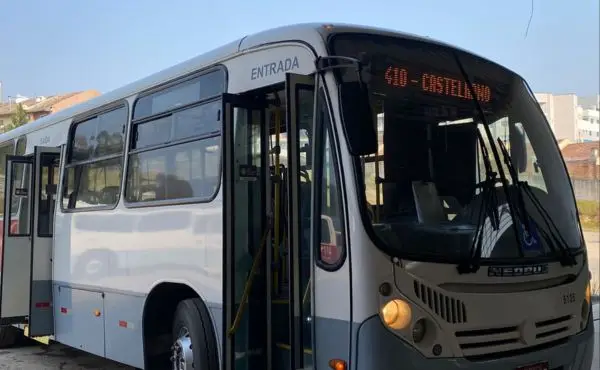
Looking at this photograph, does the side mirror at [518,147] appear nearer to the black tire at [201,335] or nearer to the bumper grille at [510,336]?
the bumper grille at [510,336]

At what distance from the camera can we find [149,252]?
5.32 m

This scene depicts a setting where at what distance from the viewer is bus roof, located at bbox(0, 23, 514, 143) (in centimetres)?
406

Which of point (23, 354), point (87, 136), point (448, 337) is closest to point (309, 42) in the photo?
point (448, 337)

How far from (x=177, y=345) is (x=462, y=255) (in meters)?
2.48

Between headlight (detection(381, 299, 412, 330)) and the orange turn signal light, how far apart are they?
14.0 inches

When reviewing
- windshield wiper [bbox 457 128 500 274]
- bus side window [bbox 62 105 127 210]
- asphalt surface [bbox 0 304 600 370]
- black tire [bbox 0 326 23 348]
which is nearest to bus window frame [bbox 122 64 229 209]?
bus side window [bbox 62 105 127 210]

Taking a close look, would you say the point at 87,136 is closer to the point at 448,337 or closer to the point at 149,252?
the point at 149,252

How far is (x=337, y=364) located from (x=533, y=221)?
1601 millimetres

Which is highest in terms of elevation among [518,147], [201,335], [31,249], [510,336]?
[518,147]

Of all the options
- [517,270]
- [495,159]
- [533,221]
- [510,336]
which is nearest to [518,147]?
[495,159]

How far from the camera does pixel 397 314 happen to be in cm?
354

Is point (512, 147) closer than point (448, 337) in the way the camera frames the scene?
No

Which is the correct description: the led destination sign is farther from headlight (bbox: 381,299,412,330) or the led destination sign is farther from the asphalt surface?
the asphalt surface

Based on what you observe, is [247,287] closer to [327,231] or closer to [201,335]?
[201,335]
